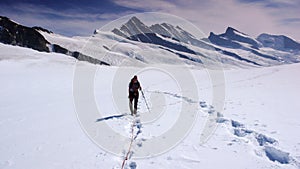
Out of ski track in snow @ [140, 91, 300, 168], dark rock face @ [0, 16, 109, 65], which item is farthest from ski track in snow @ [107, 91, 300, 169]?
dark rock face @ [0, 16, 109, 65]

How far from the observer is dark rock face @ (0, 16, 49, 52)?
368 ft

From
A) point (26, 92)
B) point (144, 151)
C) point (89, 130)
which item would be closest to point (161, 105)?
point (89, 130)

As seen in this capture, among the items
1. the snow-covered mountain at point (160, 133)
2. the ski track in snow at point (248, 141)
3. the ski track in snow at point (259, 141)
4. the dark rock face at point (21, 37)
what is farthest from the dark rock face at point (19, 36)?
the ski track in snow at point (259, 141)

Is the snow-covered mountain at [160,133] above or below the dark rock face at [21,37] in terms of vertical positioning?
below

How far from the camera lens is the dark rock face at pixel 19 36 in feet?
368

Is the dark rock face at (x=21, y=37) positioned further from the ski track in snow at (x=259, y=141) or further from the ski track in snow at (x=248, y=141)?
the ski track in snow at (x=259, y=141)

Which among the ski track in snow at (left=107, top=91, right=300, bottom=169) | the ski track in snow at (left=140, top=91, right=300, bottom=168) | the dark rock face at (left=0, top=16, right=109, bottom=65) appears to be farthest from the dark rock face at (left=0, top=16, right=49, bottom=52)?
the ski track in snow at (left=140, top=91, right=300, bottom=168)

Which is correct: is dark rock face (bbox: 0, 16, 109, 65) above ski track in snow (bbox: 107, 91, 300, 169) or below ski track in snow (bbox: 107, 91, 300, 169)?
above

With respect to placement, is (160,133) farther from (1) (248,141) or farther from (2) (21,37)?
(2) (21,37)

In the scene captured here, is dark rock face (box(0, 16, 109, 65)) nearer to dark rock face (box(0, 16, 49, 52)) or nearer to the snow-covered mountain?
dark rock face (box(0, 16, 49, 52))

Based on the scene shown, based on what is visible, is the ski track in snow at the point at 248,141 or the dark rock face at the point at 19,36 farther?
the dark rock face at the point at 19,36

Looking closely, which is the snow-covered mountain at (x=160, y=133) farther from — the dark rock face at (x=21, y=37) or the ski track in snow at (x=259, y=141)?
the dark rock face at (x=21, y=37)

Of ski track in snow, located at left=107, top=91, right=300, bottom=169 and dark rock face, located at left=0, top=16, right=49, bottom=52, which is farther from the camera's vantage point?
dark rock face, located at left=0, top=16, right=49, bottom=52

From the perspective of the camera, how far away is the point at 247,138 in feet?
27.7
